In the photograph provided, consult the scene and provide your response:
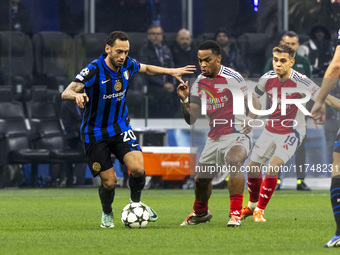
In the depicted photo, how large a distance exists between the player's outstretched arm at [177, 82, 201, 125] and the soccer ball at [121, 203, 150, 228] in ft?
3.31

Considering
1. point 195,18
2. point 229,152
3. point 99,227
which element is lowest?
point 99,227

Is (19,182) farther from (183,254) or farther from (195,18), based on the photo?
(183,254)

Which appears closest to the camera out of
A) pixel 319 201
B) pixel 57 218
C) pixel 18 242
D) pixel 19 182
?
pixel 18 242

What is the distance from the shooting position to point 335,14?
754 inches

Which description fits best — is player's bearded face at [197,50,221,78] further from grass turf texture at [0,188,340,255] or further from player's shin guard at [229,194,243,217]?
grass turf texture at [0,188,340,255]

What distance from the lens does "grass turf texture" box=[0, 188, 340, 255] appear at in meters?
7.39

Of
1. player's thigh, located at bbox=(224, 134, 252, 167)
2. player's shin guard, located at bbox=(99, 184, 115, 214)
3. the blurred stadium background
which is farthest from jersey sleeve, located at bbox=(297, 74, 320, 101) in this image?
the blurred stadium background

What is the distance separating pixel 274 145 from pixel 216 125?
1.28 metres

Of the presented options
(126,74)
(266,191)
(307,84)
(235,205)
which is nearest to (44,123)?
(307,84)

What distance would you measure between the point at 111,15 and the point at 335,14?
4.56 metres

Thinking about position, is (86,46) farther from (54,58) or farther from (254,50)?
(254,50)

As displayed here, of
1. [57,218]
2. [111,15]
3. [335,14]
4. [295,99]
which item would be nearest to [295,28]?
[335,14]

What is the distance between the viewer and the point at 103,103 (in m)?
9.63

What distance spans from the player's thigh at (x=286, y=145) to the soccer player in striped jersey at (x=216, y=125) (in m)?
0.70
